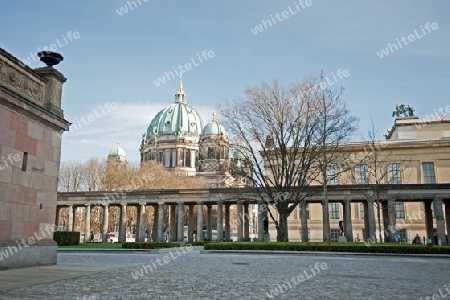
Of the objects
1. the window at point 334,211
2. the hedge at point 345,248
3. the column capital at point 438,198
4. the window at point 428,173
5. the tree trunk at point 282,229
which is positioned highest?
the window at point 428,173

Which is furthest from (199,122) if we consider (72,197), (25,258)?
(25,258)

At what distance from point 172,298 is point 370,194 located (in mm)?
38613

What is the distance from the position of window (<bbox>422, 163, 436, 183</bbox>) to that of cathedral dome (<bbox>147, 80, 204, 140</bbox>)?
90311 mm

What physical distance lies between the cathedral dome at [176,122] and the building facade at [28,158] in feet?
390

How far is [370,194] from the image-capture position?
140 feet

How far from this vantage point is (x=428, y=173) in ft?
182

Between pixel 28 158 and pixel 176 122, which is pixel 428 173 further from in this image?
pixel 176 122

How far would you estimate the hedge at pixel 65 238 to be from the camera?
37.0 meters

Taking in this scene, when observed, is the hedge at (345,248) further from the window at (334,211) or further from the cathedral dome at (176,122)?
the cathedral dome at (176,122)

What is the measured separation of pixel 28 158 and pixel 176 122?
124636mm

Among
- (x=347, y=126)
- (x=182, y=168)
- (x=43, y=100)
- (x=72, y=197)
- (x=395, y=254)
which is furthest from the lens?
(x=182, y=168)

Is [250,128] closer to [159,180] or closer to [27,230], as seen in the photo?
[27,230]

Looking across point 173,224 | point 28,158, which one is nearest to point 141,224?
point 173,224

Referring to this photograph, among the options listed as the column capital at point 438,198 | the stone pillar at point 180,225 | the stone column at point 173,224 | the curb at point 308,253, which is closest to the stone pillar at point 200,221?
the stone pillar at point 180,225
